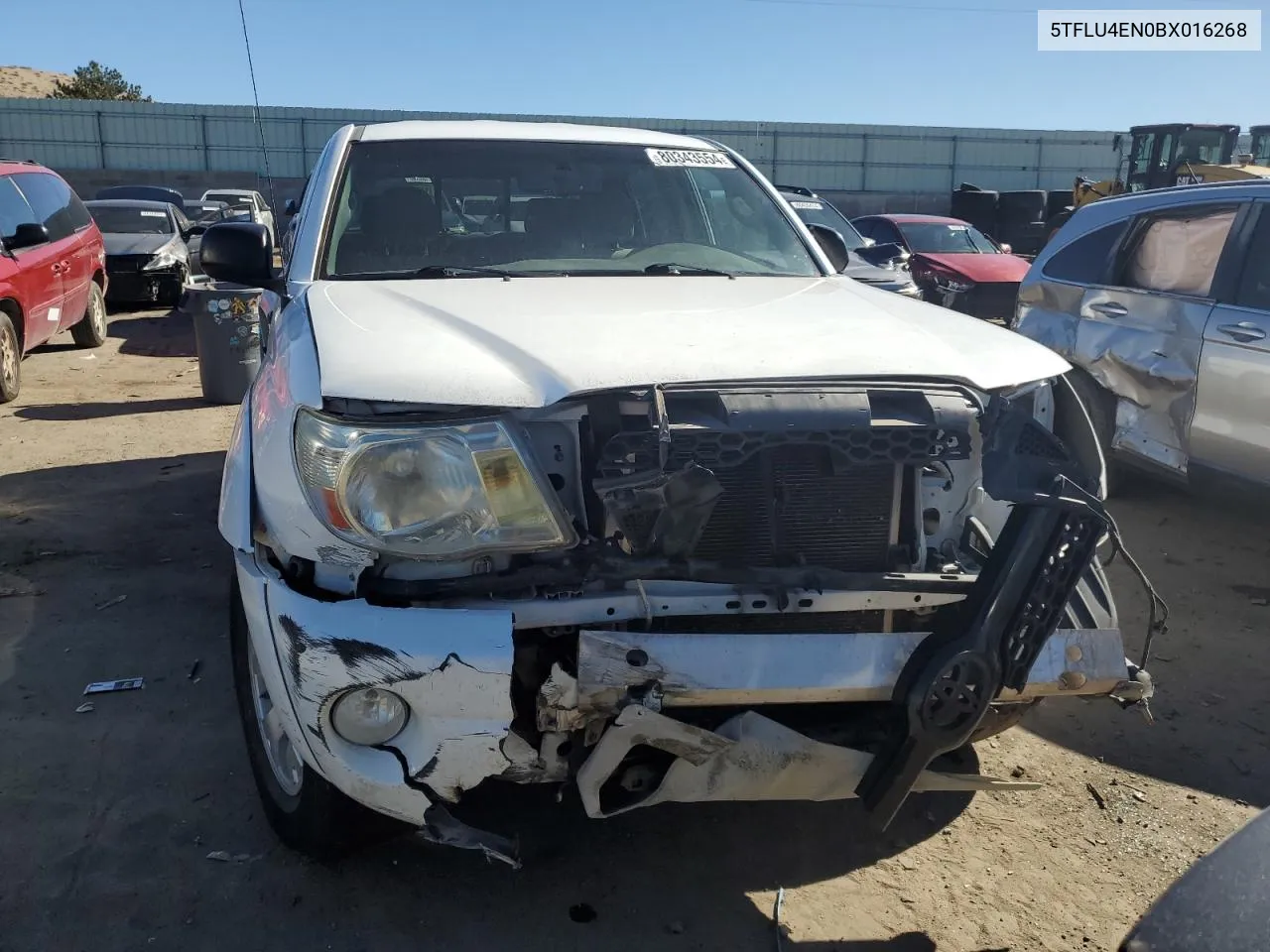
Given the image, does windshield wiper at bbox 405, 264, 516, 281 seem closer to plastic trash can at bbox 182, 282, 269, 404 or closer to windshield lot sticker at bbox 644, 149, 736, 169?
windshield lot sticker at bbox 644, 149, 736, 169

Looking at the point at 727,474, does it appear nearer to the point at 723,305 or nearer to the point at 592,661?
the point at 592,661

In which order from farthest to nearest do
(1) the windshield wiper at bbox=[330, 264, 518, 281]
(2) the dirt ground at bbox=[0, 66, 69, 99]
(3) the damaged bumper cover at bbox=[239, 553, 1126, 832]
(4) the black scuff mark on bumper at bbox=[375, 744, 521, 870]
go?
(2) the dirt ground at bbox=[0, 66, 69, 99] → (1) the windshield wiper at bbox=[330, 264, 518, 281] → (4) the black scuff mark on bumper at bbox=[375, 744, 521, 870] → (3) the damaged bumper cover at bbox=[239, 553, 1126, 832]

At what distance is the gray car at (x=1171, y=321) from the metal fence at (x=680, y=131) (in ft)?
80.7

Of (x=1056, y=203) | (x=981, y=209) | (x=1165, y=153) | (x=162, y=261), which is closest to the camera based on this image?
(x=162, y=261)

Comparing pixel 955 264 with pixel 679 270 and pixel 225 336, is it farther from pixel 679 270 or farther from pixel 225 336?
pixel 679 270

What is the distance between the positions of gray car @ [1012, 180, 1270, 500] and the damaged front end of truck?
2.92m

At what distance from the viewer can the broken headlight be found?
7.13 feet

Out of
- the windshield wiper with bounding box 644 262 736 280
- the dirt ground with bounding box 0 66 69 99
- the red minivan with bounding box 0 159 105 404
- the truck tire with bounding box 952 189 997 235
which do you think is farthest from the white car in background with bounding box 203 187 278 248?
the dirt ground with bounding box 0 66 69 99

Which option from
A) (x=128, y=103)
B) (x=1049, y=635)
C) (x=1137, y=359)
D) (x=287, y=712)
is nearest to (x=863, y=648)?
(x=1049, y=635)

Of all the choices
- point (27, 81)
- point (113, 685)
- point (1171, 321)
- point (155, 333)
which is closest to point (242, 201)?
point (155, 333)

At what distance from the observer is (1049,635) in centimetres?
232

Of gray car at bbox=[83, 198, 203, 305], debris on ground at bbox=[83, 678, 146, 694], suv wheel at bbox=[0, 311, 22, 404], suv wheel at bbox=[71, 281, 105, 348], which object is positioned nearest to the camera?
debris on ground at bbox=[83, 678, 146, 694]

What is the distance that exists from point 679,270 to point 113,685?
7.90 feet

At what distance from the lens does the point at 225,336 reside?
8273mm
